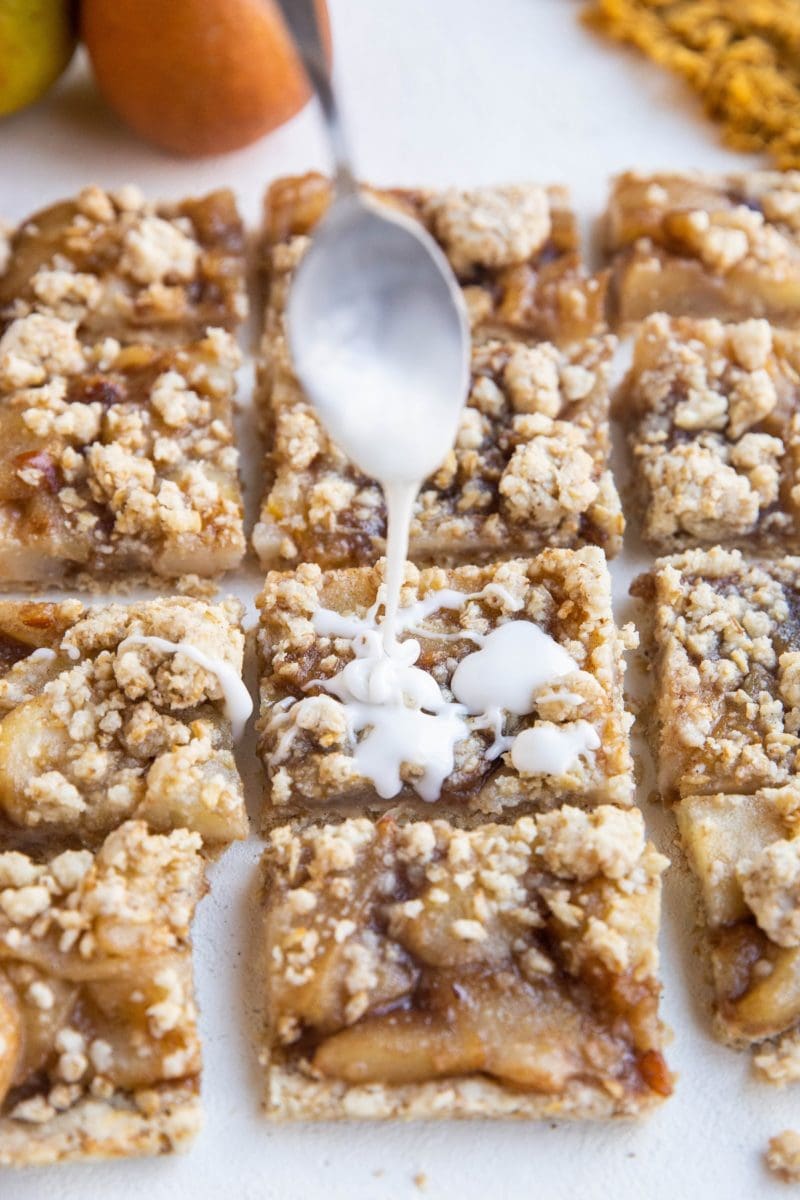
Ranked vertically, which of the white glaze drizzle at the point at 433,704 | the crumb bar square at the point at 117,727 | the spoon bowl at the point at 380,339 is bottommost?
the crumb bar square at the point at 117,727

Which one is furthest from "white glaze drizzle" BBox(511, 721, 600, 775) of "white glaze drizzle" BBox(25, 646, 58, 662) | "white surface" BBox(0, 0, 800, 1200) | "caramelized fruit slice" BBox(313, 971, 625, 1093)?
"white glaze drizzle" BBox(25, 646, 58, 662)

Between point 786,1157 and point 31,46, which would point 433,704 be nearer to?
point 786,1157

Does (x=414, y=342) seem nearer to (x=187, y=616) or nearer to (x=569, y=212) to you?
(x=187, y=616)

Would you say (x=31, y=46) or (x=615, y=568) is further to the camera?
(x=31, y=46)

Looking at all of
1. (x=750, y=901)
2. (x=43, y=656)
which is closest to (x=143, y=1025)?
(x=43, y=656)

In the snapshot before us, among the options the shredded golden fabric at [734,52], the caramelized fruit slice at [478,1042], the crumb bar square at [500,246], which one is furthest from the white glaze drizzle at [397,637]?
the shredded golden fabric at [734,52]

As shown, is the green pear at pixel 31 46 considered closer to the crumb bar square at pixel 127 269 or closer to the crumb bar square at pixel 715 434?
the crumb bar square at pixel 127 269

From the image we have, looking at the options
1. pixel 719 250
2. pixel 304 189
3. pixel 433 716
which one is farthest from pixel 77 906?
pixel 719 250
